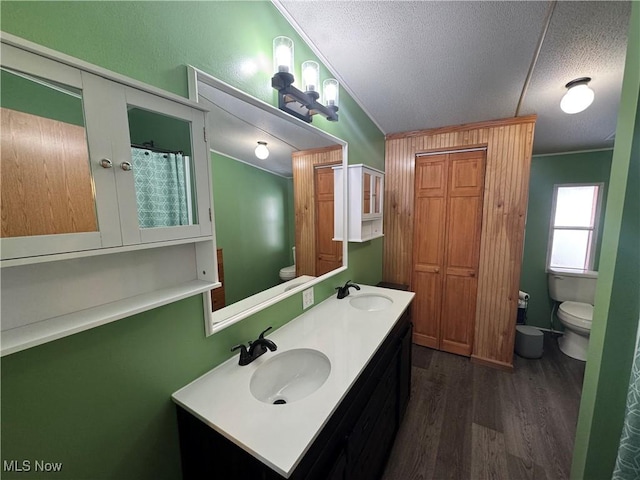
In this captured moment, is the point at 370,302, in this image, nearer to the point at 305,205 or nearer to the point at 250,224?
the point at 305,205

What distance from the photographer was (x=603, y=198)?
2766 millimetres

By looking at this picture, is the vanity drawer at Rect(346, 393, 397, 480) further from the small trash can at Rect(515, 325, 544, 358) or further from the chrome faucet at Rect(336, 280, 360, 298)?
the small trash can at Rect(515, 325, 544, 358)

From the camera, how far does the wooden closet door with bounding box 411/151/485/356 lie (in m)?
2.31

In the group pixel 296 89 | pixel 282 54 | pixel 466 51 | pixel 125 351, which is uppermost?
pixel 466 51

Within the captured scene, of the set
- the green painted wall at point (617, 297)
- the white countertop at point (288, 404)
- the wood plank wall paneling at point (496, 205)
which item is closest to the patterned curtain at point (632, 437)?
the green painted wall at point (617, 297)

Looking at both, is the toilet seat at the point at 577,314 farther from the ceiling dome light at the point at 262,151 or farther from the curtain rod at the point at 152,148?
the curtain rod at the point at 152,148

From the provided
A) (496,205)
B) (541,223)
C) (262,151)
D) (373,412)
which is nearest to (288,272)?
(262,151)

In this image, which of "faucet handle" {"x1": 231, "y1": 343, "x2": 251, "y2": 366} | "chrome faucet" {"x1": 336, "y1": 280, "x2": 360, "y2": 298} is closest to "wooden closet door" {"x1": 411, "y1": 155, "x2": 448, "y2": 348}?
"chrome faucet" {"x1": 336, "y1": 280, "x2": 360, "y2": 298}

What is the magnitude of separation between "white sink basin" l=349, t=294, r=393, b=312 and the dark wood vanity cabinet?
1.35ft

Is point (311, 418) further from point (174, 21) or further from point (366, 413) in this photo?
point (174, 21)

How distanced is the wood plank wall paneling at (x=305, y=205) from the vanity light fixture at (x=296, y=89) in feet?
0.80

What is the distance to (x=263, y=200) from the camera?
1274mm

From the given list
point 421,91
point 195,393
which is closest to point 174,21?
point 195,393

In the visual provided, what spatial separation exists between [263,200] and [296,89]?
0.55 metres
